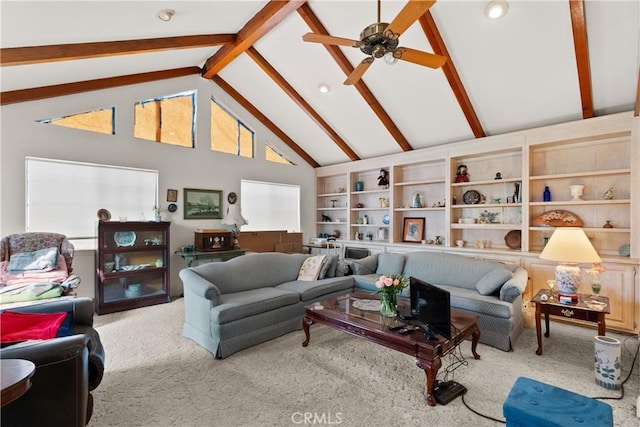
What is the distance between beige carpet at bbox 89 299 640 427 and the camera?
2.06m

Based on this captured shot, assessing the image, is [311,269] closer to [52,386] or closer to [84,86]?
[52,386]

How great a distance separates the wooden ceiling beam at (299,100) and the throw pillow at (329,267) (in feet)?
9.01

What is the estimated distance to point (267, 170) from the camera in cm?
659

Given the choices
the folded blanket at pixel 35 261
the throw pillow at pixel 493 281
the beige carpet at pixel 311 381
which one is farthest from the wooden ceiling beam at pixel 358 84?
the folded blanket at pixel 35 261

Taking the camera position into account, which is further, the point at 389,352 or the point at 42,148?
the point at 42,148

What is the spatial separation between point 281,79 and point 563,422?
5262 millimetres

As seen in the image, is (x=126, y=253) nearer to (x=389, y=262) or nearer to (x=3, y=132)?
(x=3, y=132)

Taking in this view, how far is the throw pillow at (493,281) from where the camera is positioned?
341cm

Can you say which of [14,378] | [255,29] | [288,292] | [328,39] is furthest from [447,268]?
[14,378]

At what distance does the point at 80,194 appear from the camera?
14.5ft

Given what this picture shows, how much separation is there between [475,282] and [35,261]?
17.7 feet

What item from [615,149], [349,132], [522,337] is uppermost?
[349,132]

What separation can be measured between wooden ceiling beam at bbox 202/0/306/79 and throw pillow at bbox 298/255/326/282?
3.18 meters

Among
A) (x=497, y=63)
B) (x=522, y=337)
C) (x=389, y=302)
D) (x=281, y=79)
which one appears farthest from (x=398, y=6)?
(x=522, y=337)
